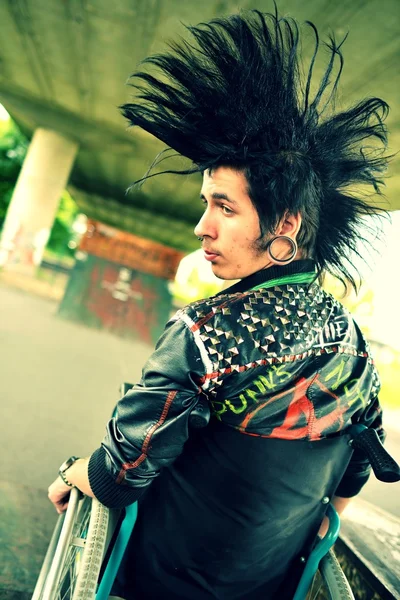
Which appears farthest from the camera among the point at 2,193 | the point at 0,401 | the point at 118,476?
the point at 2,193

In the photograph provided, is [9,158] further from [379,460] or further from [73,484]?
[379,460]

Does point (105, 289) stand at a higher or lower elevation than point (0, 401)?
higher

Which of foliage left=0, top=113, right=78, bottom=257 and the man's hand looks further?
foliage left=0, top=113, right=78, bottom=257

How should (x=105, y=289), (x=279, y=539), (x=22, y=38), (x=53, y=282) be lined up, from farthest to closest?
1. (x=53, y=282)
2. (x=105, y=289)
3. (x=22, y=38)
4. (x=279, y=539)

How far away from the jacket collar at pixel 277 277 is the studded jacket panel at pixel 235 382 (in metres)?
0.04

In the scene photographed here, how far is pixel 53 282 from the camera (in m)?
19.7

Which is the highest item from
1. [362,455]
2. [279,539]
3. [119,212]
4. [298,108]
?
[119,212]

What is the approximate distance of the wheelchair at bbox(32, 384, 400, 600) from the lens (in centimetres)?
122

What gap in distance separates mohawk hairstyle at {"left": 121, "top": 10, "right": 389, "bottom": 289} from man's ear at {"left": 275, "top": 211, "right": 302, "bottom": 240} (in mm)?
20

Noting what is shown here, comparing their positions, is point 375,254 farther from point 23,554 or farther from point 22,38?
point 22,38

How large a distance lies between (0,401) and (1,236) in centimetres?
1286

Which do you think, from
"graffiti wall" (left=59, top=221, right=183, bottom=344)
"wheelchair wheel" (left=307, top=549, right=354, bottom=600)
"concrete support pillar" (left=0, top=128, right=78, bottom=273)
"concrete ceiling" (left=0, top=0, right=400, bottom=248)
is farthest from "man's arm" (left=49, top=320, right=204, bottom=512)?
"concrete support pillar" (left=0, top=128, right=78, bottom=273)

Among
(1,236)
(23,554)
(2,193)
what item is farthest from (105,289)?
(2,193)

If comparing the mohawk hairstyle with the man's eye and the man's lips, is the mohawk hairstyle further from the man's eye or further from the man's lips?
the man's lips
